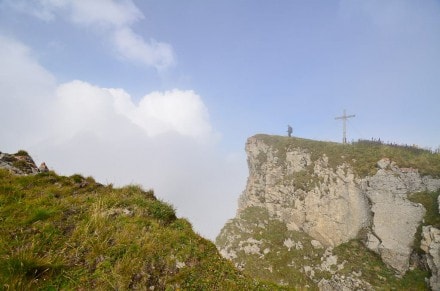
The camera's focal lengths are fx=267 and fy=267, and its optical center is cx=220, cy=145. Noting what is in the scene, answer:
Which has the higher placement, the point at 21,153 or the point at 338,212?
the point at 21,153

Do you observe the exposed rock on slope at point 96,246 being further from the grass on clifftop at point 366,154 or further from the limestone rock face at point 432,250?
the grass on clifftop at point 366,154

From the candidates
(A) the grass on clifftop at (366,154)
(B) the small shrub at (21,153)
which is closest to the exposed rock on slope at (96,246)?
(B) the small shrub at (21,153)

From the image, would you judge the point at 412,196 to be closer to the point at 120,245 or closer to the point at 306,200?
the point at 306,200

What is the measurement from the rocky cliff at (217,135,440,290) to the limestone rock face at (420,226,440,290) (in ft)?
0.37

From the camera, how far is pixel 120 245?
8336 mm

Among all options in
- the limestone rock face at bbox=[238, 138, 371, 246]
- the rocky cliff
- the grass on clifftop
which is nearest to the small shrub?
the rocky cliff

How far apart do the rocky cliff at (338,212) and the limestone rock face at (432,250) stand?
0.11 meters

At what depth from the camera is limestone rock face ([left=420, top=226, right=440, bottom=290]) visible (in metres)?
31.4

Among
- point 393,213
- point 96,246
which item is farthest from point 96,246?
point 393,213

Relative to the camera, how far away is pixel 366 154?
159 ft

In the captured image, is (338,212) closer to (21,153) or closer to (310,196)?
(310,196)

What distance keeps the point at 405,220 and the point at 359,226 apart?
660cm

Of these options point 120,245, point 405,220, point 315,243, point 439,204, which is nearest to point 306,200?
point 315,243

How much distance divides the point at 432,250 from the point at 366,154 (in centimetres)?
1927
